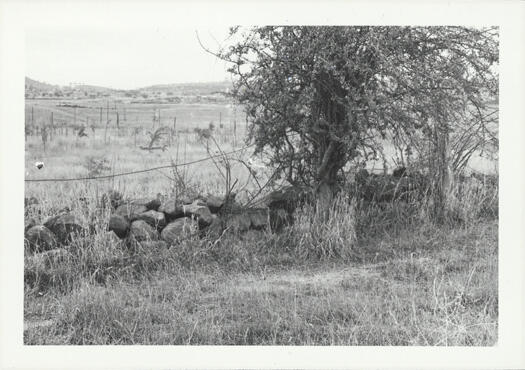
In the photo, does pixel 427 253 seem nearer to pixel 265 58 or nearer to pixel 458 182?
pixel 458 182

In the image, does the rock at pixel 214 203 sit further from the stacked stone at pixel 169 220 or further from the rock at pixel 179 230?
the rock at pixel 179 230

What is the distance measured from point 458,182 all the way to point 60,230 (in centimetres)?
610

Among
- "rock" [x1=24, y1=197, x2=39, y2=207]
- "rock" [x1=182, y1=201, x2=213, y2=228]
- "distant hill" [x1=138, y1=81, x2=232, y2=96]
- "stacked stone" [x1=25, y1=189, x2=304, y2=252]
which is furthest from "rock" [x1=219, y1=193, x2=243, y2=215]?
"distant hill" [x1=138, y1=81, x2=232, y2=96]

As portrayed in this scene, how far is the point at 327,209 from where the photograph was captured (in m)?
8.84

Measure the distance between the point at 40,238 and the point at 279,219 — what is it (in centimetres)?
327

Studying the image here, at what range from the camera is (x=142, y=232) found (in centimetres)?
815

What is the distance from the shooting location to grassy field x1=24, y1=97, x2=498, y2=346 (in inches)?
243

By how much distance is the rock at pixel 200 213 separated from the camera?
8.50m

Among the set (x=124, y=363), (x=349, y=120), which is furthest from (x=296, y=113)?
(x=124, y=363)

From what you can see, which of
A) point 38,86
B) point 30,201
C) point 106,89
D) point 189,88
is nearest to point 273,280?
point 30,201

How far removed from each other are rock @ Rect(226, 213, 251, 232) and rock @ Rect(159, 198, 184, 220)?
0.68 m

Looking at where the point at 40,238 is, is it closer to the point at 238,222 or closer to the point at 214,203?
the point at 214,203

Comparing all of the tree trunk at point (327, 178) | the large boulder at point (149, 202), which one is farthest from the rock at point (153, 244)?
the tree trunk at point (327, 178)
